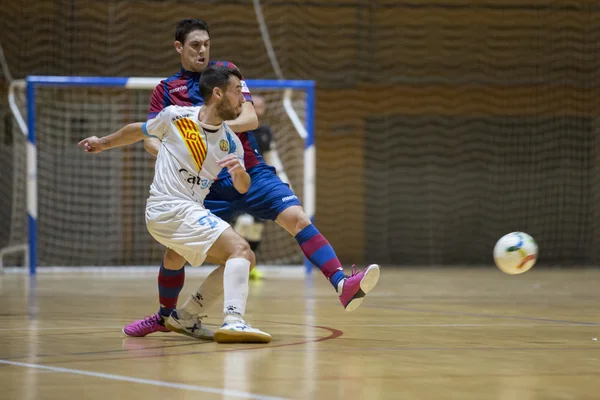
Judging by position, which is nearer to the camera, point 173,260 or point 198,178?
point 198,178

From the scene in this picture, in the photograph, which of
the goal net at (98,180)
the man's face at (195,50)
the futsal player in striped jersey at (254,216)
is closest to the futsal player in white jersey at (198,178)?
the futsal player in striped jersey at (254,216)

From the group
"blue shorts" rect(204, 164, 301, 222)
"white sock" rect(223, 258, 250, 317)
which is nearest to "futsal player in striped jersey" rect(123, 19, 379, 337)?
"blue shorts" rect(204, 164, 301, 222)

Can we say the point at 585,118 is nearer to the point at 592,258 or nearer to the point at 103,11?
the point at 592,258

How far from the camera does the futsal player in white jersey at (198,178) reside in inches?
186

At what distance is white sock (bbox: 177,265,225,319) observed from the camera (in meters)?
5.04

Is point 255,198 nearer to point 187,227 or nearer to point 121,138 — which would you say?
point 187,227

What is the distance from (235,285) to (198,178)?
24.2 inches

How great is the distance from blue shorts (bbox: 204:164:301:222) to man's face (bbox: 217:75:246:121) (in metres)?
0.42

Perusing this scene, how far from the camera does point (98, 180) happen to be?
1541 centimetres

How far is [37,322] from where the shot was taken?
5797 mm

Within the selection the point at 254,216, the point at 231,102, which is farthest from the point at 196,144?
the point at 254,216

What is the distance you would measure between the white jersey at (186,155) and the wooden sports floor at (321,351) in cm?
76

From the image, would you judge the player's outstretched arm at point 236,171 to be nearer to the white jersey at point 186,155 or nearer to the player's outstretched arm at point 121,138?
the white jersey at point 186,155

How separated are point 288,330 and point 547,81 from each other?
455 inches
